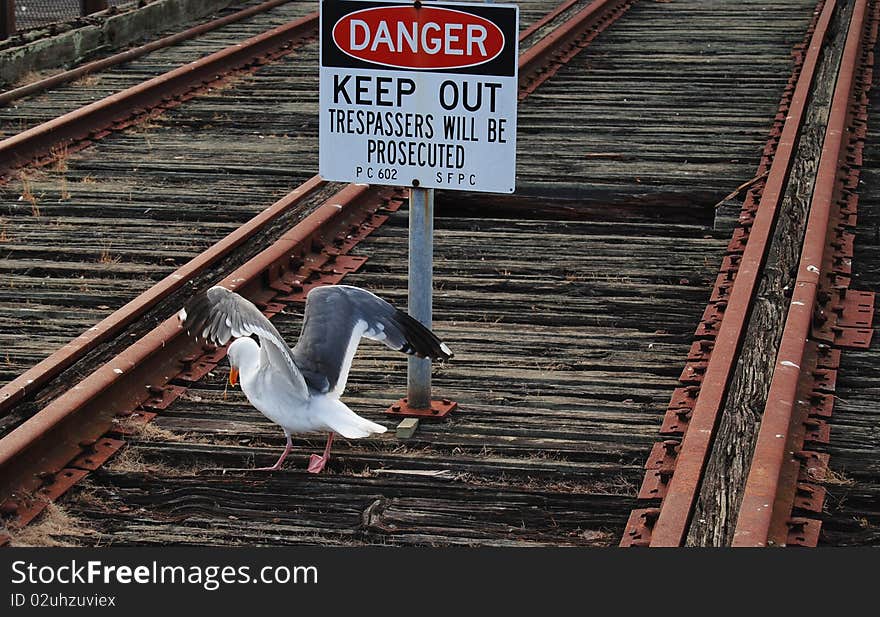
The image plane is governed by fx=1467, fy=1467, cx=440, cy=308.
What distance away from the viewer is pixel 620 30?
46.1 ft

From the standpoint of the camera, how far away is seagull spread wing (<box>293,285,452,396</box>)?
16.5 feet

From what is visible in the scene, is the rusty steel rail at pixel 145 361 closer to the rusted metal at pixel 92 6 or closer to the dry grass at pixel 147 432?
the dry grass at pixel 147 432

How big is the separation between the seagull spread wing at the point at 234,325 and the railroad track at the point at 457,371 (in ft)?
1.57

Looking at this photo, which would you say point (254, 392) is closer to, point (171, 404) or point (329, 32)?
point (171, 404)

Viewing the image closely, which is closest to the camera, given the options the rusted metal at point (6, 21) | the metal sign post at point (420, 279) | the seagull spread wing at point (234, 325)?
the seagull spread wing at point (234, 325)

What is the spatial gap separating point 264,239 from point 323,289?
91.1 inches

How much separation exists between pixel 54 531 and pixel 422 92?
202cm

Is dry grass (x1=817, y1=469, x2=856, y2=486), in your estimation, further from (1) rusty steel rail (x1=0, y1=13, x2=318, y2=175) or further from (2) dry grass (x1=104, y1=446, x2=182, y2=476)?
(1) rusty steel rail (x1=0, y1=13, x2=318, y2=175)

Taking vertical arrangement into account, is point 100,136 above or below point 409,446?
above

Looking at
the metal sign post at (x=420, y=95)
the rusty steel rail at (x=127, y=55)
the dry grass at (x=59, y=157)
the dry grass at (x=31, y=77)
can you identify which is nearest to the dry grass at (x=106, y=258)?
the dry grass at (x=59, y=157)

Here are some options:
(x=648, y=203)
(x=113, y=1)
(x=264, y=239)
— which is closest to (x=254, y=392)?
(x=264, y=239)

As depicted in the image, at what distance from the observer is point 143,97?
1090cm

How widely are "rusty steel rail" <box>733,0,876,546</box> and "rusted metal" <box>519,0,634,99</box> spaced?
10.4ft

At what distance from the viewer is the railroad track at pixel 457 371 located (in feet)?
16.0
